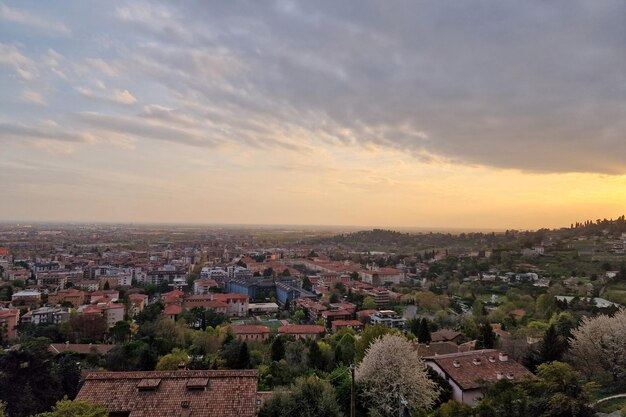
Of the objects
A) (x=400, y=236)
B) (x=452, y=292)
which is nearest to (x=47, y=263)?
(x=452, y=292)

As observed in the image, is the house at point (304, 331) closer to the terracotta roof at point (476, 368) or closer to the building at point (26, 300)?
the terracotta roof at point (476, 368)

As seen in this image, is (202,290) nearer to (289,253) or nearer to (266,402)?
(266,402)

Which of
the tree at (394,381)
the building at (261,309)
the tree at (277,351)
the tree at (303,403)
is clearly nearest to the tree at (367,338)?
the tree at (394,381)

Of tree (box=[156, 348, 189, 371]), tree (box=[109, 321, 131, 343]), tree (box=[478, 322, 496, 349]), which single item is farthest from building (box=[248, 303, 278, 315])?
tree (box=[478, 322, 496, 349])

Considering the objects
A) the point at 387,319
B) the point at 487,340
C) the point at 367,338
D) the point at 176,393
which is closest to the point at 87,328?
the point at 387,319

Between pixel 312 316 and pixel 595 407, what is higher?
pixel 595 407

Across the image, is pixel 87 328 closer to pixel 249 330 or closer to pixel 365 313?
pixel 249 330
